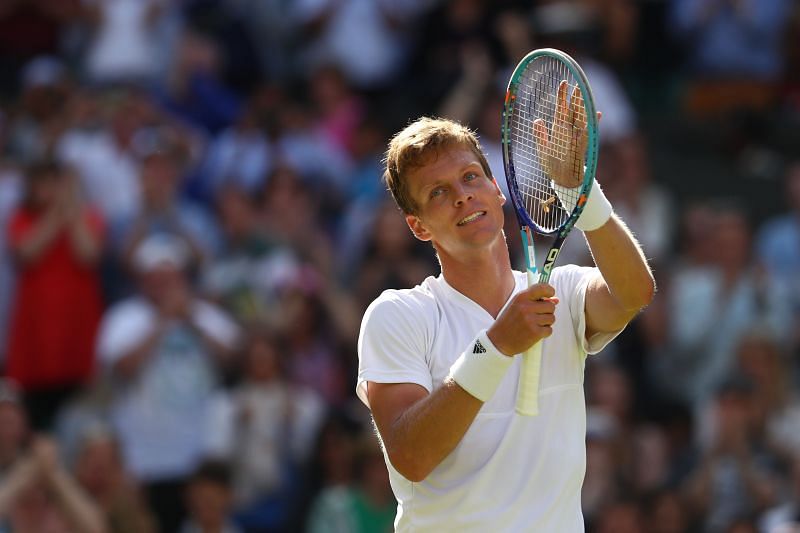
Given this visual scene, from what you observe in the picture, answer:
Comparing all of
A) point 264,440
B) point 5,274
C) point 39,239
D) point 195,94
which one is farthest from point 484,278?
point 195,94

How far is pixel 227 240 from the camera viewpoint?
1028cm

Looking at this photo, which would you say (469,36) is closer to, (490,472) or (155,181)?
(155,181)

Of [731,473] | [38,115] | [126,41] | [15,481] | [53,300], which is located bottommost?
[731,473]

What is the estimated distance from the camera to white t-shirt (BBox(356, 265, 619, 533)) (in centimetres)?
418

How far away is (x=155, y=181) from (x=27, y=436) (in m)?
2.14

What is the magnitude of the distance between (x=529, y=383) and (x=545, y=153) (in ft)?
2.33

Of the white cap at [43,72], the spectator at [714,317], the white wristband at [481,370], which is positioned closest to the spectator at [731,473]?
the spectator at [714,317]

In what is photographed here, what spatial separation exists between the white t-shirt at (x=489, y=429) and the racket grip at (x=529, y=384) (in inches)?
5.0

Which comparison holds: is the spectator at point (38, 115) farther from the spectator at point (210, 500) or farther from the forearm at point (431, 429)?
the forearm at point (431, 429)

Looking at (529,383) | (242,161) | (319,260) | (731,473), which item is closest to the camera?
(529,383)

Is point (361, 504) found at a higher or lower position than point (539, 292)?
lower

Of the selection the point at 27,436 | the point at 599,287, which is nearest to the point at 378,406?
the point at 599,287

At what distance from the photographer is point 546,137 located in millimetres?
4383

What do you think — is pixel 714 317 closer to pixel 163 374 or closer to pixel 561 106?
pixel 163 374
